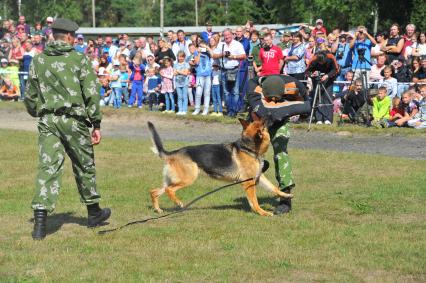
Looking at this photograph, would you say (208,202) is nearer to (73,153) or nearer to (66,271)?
(73,153)

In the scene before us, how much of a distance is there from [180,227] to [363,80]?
9.71 meters

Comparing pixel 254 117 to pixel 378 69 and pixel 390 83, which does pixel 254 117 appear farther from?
pixel 378 69

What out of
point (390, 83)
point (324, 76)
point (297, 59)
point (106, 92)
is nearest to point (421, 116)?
point (390, 83)

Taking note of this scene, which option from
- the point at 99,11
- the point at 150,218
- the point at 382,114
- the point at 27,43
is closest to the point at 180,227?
the point at 150,218

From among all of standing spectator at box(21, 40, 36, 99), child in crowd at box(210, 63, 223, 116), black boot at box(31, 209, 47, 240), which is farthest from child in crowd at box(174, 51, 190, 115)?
black boot at box(31, 209, 47, 240)

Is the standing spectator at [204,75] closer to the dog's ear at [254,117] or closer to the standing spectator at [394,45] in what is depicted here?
→ the standing spectator at [394,45]

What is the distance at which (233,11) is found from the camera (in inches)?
2532

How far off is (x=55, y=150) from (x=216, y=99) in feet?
38.8

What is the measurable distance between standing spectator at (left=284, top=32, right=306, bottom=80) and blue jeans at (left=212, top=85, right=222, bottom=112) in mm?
2030

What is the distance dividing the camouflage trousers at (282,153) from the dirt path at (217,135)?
16.2 ft

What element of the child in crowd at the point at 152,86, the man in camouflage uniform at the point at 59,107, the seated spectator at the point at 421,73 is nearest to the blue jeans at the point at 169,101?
the child in crowd at the point at 152,86

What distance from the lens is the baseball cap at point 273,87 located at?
8688 millimetres

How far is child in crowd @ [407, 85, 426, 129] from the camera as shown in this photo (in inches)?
632

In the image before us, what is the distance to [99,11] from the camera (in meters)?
83.8
